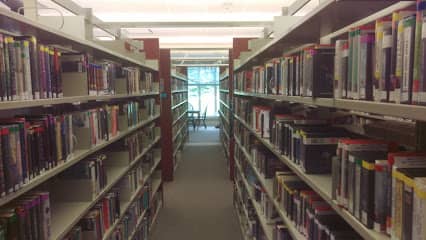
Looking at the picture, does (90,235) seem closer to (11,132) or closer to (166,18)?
(11,132)

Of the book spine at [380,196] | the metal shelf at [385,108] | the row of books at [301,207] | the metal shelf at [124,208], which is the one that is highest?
the metal shelf at [385,108]

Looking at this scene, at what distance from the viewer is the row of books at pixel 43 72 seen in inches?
52.1

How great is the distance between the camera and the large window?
53.0 feet

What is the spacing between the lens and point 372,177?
1.05 m

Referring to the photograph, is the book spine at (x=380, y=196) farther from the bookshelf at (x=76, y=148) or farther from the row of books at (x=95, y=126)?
the row of books at (x=95, y=126)

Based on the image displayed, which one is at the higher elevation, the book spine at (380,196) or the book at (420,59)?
the book at (420,59)

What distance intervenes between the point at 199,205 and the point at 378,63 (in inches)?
175

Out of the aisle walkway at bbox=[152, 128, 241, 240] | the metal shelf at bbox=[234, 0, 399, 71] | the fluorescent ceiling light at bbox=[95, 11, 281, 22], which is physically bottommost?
the aisle walkway at bbox=[152, 128, 241, 240]

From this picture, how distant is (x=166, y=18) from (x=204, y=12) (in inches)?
35.7

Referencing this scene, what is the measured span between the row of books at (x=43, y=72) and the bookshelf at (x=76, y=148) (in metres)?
0.02

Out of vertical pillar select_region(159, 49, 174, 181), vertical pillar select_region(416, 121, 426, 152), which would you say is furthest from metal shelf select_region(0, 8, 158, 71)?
vertical pillar select_region(159, 49, 174, 181)

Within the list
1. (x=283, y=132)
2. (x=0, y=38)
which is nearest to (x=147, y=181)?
(x=283, y=132)

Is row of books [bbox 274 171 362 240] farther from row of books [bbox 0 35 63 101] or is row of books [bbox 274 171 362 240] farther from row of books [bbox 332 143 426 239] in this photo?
row of books [bbox 0 35 63 101]

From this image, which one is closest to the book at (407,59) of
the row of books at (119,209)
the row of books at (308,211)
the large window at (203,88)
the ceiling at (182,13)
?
the row of books at (308,211)
